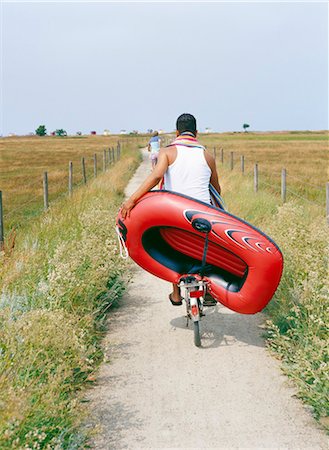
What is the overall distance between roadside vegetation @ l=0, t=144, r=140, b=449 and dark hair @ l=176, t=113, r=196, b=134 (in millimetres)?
1525

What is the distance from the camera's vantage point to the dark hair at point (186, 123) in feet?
18.4

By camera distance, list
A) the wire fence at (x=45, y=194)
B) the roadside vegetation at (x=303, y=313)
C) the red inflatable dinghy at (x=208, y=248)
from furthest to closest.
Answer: the wire fence at (x=45, y=194) < the red inflatable dinghy at (x=208, y=248) < the roadside vegetation at (x=303, y=313)

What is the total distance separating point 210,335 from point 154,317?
788 millimetres

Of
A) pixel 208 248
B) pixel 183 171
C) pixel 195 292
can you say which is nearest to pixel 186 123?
pixel 183 171

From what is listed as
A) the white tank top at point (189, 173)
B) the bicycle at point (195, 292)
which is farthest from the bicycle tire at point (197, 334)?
the white tank top at point (189, 173)

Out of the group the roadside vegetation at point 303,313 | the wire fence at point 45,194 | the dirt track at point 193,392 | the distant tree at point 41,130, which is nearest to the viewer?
the dirt track at point 193,392

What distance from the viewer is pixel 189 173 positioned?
5484 millimetres

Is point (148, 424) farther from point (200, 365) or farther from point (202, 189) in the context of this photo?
point (202, 189)

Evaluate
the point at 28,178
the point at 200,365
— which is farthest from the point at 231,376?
the point at 28,178

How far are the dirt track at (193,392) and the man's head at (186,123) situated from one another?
188 cm

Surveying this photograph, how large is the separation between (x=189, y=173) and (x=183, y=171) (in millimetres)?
56

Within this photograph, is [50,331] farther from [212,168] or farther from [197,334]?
[212,168]

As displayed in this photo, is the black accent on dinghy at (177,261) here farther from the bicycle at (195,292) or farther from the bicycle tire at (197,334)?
the bicycle tire at (197,334)

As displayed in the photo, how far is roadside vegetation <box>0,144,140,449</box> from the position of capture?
3486 mm
